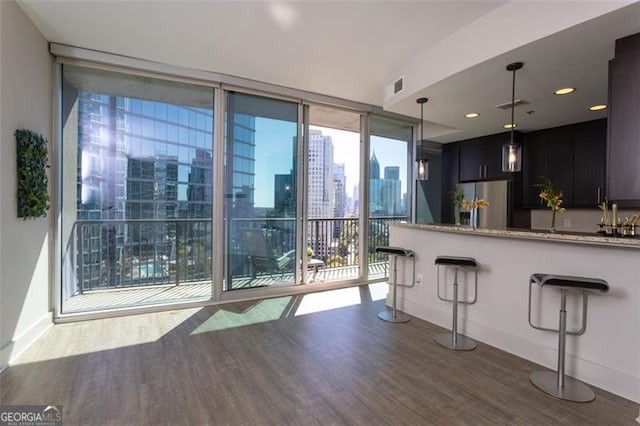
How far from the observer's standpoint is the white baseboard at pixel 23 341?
2.40 m

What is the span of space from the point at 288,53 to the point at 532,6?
2.19 meters

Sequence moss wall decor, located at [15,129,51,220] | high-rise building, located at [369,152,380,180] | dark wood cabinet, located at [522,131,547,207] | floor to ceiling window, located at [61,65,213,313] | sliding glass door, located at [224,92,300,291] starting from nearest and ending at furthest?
moss wall decor, located at [15,129,51,220] → floor to ceiling window, located at [61,65,213,313] → sliding glass door, located at [224,92,300,291] → dark wood cabinet, located at [522,131,547,207] → high-rise building, located at [369,152,380,180]

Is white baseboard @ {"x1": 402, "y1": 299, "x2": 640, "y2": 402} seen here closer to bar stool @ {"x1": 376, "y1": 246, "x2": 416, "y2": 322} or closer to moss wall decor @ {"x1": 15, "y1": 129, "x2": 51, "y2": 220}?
bar stool @ {"x1": 376, "y1": 246, "x2": 416, "y2": 322}

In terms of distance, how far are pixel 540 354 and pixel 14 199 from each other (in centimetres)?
454

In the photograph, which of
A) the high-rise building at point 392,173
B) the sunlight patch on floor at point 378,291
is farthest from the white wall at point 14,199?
the high-rise building at point 392,173

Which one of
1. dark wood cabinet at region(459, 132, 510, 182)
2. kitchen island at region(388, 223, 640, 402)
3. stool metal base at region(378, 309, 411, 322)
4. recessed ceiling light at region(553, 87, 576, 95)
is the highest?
recessed ceiling light at region(553, 87, 576, 95)

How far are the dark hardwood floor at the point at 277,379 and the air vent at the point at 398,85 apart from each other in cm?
275

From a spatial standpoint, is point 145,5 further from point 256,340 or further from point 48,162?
point 256,340

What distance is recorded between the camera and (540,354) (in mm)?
2541

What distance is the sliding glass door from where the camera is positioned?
162 inches

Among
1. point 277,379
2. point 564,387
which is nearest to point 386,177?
point 564,387

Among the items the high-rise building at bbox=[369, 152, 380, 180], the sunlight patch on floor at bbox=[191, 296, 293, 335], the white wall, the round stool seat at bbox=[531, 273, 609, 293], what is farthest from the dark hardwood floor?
the high-rise building at bbox=[369, 152, 380, 180]

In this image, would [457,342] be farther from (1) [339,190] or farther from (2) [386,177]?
(1) [339,190]

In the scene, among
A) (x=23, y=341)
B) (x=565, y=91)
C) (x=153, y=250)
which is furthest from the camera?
(x=153, y=250)
